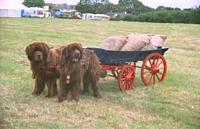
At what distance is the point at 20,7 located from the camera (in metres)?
1.86

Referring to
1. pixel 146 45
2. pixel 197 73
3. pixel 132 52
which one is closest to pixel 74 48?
pixel 132 52

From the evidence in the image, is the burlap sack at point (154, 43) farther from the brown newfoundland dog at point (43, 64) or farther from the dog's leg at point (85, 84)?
the brown newfoundland dog at point (43, 64)

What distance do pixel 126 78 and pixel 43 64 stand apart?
1.65 m

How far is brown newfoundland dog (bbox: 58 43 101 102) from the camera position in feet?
16.0

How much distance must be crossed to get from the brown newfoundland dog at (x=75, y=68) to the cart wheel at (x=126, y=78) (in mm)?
725

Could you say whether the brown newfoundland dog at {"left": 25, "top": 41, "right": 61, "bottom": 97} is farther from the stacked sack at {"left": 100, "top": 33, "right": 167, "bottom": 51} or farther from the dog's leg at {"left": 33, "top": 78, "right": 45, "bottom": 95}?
the stacked sack at {"left": 100, "top": 33, "right": 167, "bottom": 51}

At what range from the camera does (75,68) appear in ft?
16.3

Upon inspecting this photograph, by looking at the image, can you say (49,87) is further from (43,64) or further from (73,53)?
(73,53)

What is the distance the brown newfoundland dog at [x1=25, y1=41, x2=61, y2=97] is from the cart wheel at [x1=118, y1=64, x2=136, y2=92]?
1168mm

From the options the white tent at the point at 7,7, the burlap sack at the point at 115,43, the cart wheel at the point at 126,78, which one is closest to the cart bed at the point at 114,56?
the cart wheel at the point at 126,78

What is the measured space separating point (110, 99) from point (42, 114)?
4.55ft

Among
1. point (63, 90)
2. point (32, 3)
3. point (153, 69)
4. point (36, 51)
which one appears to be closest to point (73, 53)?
point (36, 51)

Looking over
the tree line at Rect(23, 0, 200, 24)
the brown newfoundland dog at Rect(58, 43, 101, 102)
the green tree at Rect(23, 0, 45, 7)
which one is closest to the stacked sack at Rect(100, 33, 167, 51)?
the brown newfoundland dog at Rect(58, 43, 101, 102)

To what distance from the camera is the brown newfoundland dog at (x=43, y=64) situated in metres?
4.82
